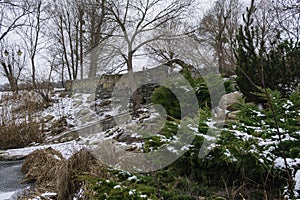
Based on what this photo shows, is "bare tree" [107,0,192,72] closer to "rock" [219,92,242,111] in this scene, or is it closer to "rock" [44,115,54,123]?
"rock" [44,115,54,123]

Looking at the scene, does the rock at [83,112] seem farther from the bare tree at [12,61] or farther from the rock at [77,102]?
the bare tree at [12,61]

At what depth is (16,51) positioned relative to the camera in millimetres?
11914

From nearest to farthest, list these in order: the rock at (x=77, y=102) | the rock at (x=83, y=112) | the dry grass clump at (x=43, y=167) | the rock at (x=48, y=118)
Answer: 1. the dry grass clump at (x=43, y=167)
2. the rock at (x=48, y=118)
3. the rock at (x=83, y=112)
4. the rock at (x=77, y=102)

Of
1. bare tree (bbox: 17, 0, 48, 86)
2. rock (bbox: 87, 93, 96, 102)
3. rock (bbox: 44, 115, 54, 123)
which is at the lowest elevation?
rock (bbox: 44, 115, 54, 123)

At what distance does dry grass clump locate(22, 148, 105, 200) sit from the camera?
2.65m

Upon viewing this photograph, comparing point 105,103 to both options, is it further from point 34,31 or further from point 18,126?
point 34,31

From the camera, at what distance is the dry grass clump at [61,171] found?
2.65m

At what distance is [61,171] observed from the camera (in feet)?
9.19

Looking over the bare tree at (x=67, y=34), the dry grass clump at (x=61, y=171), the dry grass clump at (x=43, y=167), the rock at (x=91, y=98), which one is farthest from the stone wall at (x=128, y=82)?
the dry grass clump at (x=61, y=171)

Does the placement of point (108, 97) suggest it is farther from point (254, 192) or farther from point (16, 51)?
point (254, 192)

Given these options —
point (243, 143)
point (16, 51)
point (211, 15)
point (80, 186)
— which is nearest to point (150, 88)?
point (211, 15)

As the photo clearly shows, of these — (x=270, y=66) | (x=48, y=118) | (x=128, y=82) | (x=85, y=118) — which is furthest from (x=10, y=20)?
(x=270, y=66)

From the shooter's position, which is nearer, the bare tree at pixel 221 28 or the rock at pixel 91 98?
the bare tree at pixel 221 28

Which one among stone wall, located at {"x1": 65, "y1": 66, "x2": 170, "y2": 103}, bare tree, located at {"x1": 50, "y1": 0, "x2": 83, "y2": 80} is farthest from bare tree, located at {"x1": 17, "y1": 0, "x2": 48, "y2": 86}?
stone wall, located at {"x1": 65, "y1": 66, "x2": 170, "y2": 103}
